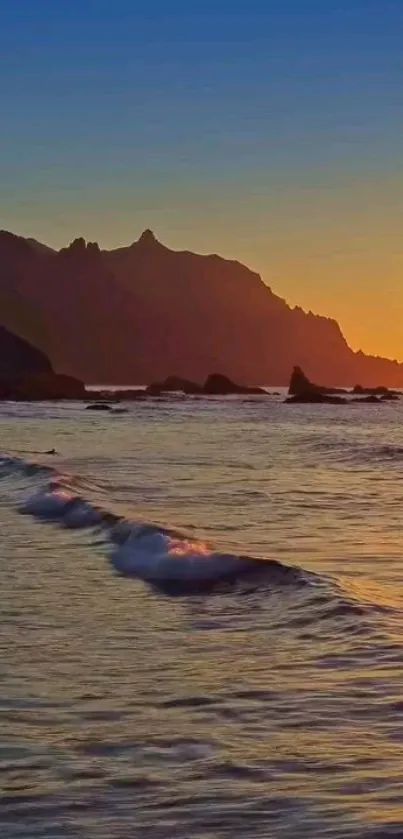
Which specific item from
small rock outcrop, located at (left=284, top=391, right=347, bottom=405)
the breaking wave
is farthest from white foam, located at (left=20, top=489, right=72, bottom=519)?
small rock outcrop, located at (left=284, top=391, right=347, bottom=405)

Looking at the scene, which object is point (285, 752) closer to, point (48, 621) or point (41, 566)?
point (48, 621)

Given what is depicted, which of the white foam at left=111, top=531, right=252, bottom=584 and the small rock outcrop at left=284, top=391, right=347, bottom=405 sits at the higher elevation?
the small rock outcrop at left=284, top=391, right=347, bottom=405

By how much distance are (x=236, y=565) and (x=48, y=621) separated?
345cm

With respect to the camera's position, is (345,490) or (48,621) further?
(345,490)

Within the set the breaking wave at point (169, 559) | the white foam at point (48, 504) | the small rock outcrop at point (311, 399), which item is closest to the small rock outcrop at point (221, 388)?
the small rock outcrop at point (311, 399)

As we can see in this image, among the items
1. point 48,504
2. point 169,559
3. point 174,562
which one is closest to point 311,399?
point 48,504

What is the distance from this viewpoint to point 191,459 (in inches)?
1391

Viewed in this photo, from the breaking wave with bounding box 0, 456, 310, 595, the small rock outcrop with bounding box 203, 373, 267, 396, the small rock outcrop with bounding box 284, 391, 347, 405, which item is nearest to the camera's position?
the breaking wave with bounding box 0, 456, 310, 595

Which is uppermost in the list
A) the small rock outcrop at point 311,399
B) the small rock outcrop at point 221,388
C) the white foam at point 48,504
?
the small rock outcrop at point 221,388

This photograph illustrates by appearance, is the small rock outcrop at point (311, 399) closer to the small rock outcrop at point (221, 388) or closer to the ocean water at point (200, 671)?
the small rock outcrop at point (221, 388)

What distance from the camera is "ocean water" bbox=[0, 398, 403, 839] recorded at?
5.57 meters

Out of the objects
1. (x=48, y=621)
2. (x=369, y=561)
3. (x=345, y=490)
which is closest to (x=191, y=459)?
(x=345, y=490)

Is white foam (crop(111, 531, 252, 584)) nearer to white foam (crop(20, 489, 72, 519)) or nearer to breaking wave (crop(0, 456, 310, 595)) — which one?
breaking wave (crop(0, 456, 310, 595))

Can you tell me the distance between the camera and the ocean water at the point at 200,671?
557cm
